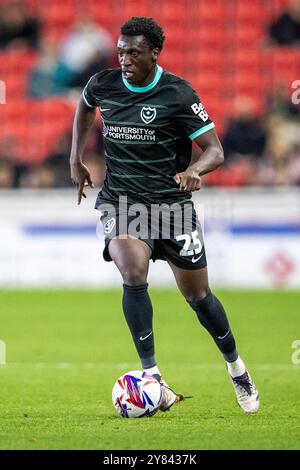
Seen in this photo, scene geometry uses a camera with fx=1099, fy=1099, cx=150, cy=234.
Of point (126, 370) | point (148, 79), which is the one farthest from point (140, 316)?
point (126, 370)

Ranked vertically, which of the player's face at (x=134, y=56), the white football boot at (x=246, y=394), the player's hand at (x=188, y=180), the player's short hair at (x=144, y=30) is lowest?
the white football boot at (x=246, y=394)

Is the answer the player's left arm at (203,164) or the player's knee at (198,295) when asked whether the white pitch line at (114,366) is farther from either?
the player's left arm at (203,164)

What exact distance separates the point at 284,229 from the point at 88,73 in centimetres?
460

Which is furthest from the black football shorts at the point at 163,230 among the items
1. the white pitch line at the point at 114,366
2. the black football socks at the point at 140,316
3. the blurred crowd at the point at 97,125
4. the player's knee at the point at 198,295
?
the blurred crowd at the point at 97,125

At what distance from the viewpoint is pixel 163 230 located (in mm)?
6973

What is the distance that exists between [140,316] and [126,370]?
2490 mm

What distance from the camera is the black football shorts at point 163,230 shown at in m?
6.89

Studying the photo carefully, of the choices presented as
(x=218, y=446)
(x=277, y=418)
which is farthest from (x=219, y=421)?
(x=218, y=446)

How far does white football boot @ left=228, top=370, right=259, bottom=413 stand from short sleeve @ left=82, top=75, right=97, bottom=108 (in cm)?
203

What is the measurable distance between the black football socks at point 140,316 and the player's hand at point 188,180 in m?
0.68

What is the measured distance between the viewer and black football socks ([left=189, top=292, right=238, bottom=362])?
276 inches

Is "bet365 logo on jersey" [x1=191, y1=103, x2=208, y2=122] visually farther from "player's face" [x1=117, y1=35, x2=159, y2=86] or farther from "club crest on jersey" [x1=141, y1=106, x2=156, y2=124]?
"player's face" [x1=117, y1=35, x2=159, y2=86]
